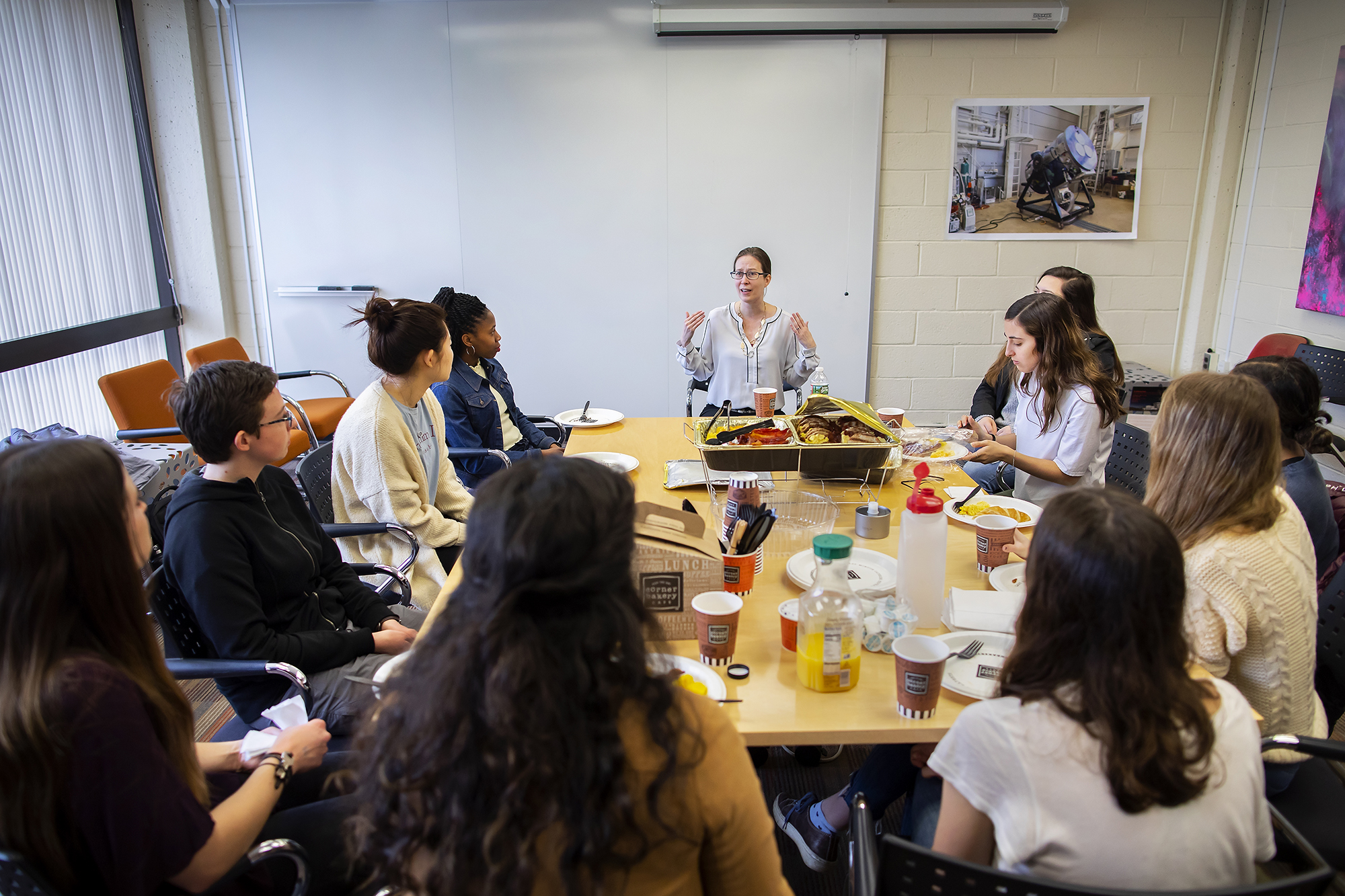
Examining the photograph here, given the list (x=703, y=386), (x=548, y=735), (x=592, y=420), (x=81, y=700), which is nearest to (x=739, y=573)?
(x=548, y=735)

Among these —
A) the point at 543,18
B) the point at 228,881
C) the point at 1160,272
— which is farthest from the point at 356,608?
the point at 1160,272

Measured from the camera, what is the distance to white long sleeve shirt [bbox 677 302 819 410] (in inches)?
152

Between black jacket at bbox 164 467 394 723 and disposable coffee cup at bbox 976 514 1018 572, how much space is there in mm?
1410

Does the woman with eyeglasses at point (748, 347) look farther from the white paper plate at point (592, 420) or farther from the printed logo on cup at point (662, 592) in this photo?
the printed logo on cup at point (662, 592)

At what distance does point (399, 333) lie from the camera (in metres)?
2.46

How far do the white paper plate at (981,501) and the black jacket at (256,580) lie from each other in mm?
1462

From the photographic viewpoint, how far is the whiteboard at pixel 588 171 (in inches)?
174

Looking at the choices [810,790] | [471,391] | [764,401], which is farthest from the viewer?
[471,391]

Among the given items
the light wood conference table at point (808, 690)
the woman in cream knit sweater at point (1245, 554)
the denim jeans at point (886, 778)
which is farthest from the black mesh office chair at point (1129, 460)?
the denim jeans at point (886, 778)

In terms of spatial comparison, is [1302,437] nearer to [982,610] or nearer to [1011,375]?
[982,610]

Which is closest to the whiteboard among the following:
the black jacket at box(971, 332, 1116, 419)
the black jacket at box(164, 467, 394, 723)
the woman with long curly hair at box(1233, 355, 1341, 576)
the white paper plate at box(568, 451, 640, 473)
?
the black jacket at box(971, 332, 1116, 419)

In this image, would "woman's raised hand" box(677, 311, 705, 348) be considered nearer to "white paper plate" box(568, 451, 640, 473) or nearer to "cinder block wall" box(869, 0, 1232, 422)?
"white paper plate" box(568, 451, 640, 473)

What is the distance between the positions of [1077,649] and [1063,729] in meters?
0.10

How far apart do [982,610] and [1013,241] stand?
3.56 metres
